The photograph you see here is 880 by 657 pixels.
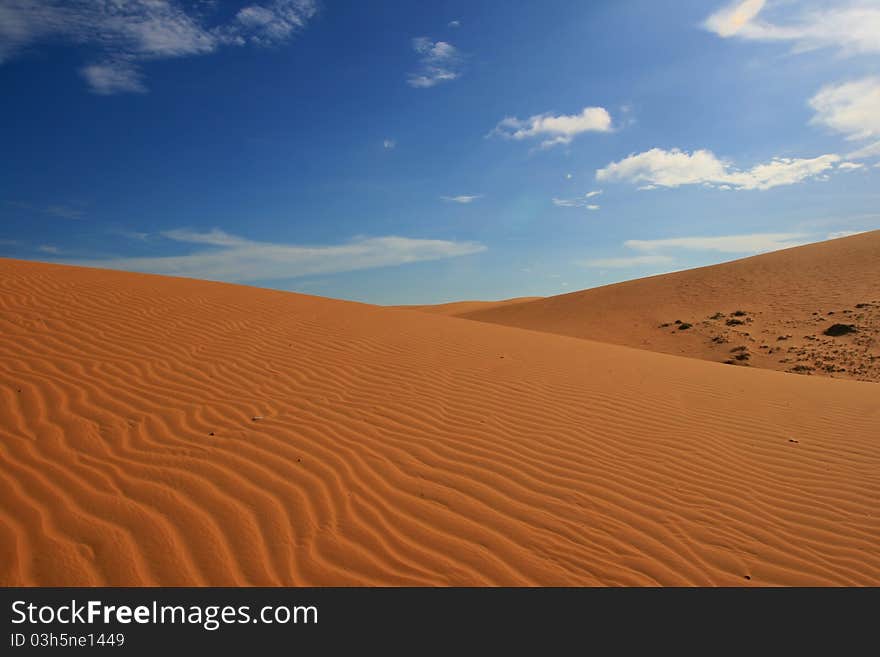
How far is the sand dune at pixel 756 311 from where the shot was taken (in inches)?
610

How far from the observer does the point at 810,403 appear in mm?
7000

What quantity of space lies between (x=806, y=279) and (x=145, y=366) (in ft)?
98.2

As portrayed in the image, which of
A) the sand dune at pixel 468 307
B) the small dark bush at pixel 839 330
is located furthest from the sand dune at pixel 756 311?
the sand dune at pixel 468 307

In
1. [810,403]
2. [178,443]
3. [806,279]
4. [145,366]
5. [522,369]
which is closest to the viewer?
[178,443]

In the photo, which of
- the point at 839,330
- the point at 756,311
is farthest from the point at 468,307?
the point at 839,330

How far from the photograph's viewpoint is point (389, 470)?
3.72 meters

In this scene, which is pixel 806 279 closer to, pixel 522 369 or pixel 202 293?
pixel 522 369

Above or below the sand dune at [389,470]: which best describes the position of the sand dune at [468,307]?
above
